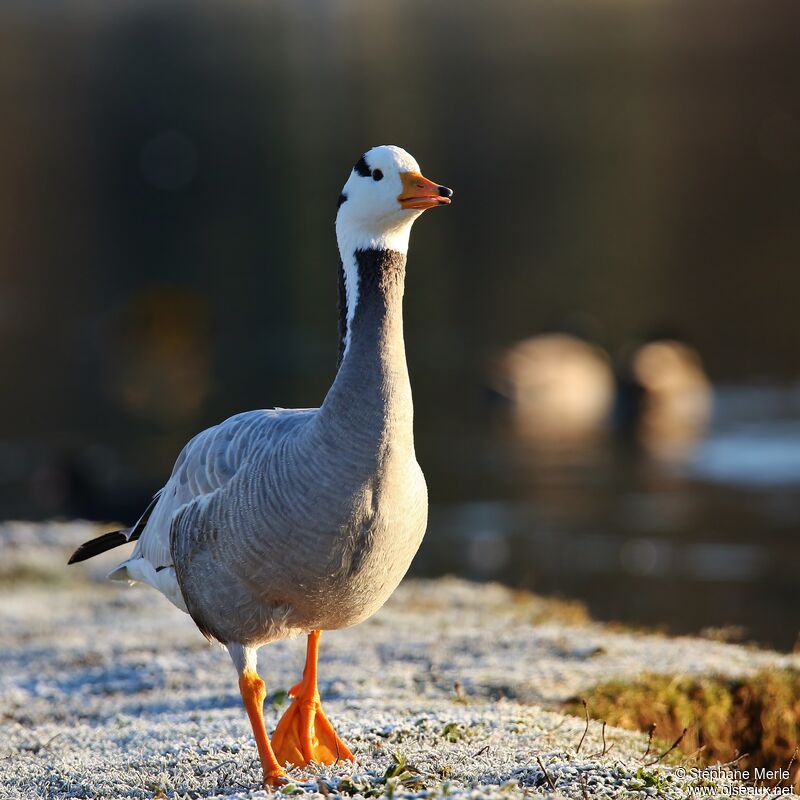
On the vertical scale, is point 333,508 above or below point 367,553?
above

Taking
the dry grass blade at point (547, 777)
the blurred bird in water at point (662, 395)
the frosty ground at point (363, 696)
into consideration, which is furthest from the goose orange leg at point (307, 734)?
the blurred bird in water at point (662, 395)

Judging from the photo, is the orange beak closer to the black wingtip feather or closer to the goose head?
the goose head

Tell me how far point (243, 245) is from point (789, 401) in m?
38.4

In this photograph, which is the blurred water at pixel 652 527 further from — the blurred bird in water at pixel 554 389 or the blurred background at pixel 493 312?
the blurred bird in water at pixel 554 389

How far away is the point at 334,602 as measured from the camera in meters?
6.44

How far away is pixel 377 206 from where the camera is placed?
6.39m

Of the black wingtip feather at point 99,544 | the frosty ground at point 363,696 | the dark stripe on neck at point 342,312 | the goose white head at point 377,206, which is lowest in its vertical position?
the frosty ground at point 363,696

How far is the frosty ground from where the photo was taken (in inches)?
245

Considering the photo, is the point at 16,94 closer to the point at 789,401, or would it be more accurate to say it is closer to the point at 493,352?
the point at 493,352

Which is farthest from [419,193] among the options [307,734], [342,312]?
[307,734]

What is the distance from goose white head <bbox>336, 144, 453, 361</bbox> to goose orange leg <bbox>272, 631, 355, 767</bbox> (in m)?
1.78

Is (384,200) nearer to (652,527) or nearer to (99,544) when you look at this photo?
(99,544)

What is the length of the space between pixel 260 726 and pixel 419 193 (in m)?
2.67

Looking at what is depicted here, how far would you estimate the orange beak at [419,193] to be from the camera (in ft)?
20.6
